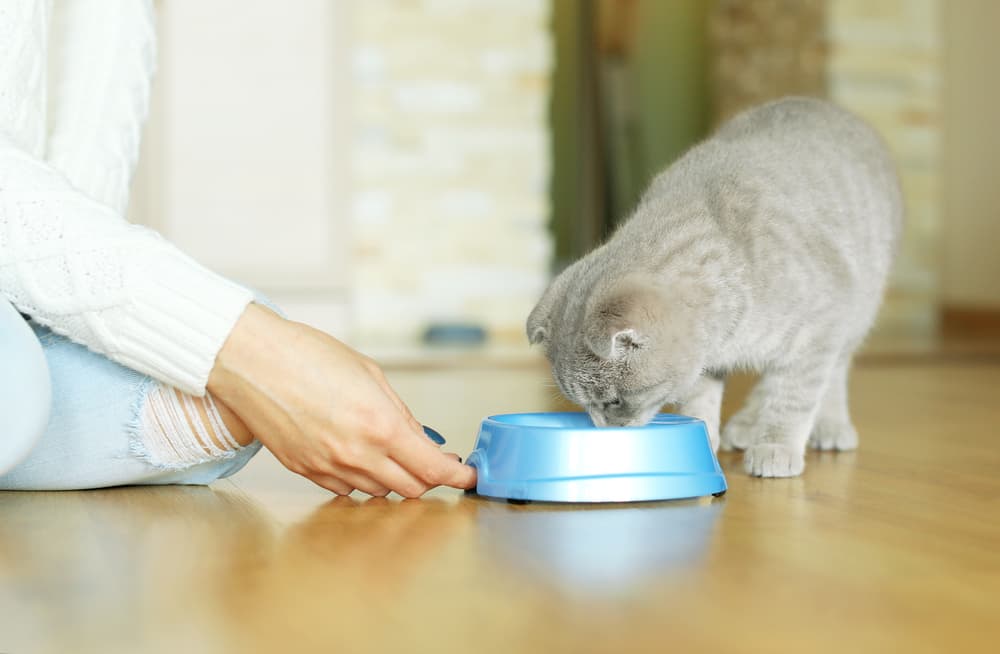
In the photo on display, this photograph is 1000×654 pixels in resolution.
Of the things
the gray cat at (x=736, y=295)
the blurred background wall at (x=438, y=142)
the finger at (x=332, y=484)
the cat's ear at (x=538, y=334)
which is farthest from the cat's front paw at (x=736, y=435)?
the blurred background wall at (x=438, y=142)

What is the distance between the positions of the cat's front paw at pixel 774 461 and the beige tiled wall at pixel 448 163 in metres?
3.33

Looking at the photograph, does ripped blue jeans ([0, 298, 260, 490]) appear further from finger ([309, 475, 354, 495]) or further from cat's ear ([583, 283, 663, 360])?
cat's ear ([583, 283, 663, 360])

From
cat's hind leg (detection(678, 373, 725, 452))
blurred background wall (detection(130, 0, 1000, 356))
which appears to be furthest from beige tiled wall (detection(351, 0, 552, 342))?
cat's hind leg (detection(678, 373, 725, 452))

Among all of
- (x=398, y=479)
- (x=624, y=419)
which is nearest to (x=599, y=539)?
(x=398, y=479)

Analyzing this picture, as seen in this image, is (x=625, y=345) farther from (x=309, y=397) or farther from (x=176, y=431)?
(x=176, y=431)

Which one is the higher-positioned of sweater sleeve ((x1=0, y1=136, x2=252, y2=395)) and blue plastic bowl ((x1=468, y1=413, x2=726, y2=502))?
sweater sleeve ((x1=0, y1=136, x2=252, y2=395))

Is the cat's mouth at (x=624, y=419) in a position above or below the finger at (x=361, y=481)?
below

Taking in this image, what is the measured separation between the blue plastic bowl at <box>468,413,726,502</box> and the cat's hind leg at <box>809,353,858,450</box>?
53 centimetres

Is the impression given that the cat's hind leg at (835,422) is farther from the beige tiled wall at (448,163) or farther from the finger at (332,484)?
the beige tiled wall at (448,163)

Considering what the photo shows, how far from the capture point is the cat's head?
1407mm

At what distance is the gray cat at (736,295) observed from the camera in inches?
58.0

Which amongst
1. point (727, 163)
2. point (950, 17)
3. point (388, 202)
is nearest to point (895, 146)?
point (950, 17)

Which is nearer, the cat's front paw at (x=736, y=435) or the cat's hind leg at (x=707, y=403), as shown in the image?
the cat's hind leg at (x=707, y=403)

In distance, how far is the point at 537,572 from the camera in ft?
3.36
